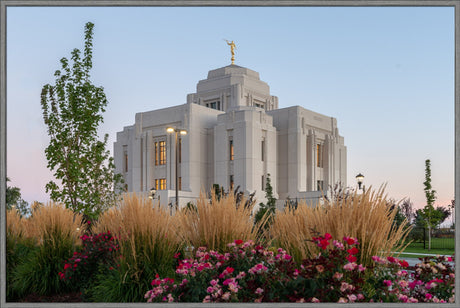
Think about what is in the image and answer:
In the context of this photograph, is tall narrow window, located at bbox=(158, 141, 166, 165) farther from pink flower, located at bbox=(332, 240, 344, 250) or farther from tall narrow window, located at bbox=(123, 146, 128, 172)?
pink flower, located at bbox=(332, 240, 344, 250)

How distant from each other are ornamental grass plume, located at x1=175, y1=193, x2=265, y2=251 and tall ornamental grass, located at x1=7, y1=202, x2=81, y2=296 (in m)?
2.57

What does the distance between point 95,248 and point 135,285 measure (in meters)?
1.39

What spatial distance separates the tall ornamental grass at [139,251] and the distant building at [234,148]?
28800mm

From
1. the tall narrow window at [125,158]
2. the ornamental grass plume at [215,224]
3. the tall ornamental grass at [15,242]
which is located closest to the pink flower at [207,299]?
the ornamental grass plume at [215,224]

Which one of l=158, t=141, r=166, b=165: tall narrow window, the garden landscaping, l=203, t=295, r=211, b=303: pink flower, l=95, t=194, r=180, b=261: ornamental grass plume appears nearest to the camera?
the garden landscaping

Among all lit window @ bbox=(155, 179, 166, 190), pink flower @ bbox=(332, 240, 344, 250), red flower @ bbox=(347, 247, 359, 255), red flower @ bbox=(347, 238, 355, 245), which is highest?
lit window @ bbox=(155, 179, 166, 190)

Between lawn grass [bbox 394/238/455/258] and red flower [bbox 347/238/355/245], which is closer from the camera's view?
red flower [bbox 347/238/355/245]

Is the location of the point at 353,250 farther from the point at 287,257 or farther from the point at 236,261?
the point at 236,261

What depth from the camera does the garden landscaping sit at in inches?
157

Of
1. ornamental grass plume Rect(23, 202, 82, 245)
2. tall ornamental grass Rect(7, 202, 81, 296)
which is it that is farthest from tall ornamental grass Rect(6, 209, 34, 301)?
ornamental grass plume Rect(23, 202, 82, 245)

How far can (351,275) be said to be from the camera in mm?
4016

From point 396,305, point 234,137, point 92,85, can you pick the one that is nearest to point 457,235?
point 396,305

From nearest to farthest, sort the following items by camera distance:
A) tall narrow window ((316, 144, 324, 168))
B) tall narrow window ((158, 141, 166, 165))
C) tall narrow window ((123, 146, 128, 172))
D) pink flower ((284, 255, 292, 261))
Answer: pink flower ((284, 255, 292, 261)), tall narrow window ((158, 141, 166, 165)), tall narrow window ((316, 144, 324, 168)), tall narrow window ((123, 146, 128, 172))

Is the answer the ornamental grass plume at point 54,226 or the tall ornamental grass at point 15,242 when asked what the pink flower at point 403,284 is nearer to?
the ornamental grass plume at point 54,226
